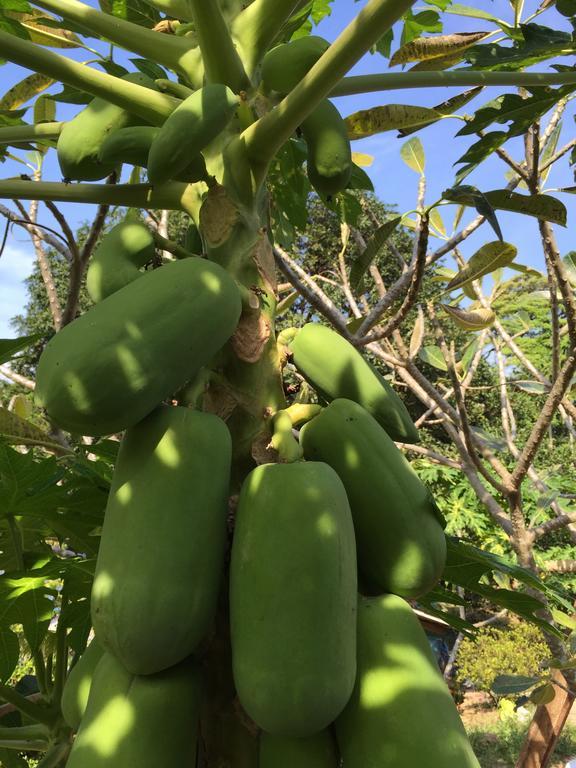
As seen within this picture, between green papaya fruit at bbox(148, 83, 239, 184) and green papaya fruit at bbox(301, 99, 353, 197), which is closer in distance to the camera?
green papaya fruit at bbox(148, 83, 239, 184)

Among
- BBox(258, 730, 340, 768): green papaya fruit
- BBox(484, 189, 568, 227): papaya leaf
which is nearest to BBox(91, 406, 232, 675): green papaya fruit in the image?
BBox(258, 730, 340, 768): green papaya fruit

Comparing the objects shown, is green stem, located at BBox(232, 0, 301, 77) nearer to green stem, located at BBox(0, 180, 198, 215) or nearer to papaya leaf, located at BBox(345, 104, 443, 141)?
green stem, located at BBox(0, 180, 198, 215)

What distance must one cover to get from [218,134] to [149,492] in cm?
59

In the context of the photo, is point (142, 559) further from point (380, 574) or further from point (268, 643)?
point (380, 574)

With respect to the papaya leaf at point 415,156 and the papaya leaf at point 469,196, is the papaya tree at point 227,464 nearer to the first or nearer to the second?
the papaya leaf at point 469,196

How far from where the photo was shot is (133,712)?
755 mm

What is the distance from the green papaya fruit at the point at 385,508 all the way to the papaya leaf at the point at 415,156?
10.8 feet

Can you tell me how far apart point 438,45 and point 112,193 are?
1.26 metres

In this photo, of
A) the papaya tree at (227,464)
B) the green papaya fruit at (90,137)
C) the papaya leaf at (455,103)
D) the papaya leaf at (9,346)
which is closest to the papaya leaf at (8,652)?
the papaya tree at (227,464)

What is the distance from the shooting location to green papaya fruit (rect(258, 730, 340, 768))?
0.77 meters

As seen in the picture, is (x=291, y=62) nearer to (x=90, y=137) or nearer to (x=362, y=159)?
(x=90, y=137)

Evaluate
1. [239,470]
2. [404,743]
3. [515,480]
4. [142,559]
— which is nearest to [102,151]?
[239,470]

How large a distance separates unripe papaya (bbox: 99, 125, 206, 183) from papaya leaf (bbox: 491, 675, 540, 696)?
7.53 ft

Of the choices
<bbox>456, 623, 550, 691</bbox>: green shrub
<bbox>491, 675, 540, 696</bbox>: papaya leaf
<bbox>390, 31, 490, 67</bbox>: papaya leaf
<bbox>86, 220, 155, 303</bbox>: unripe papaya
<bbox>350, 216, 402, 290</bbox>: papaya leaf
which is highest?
<bbox>390, 31, 490, 67</bbox>: papaya leaf
